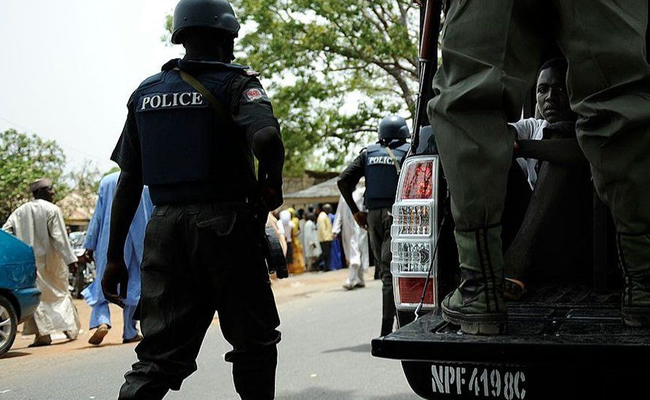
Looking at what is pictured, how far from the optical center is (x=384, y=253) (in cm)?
765

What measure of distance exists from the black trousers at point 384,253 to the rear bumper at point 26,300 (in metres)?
3.38

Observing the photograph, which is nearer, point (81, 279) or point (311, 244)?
point (81, 279)

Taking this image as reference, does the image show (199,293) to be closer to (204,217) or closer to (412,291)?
(204,217)

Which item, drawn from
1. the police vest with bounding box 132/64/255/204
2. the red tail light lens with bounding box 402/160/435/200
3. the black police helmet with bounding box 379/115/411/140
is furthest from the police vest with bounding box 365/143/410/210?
the police vest with bounding box 132/64/255/204

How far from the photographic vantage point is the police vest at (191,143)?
12.1ft

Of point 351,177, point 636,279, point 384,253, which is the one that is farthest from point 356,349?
point 636,279

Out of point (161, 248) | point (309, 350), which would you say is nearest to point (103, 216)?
point (309, 350)

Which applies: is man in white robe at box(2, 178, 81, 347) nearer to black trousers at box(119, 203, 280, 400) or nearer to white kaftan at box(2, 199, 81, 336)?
white kaftan at box(2, 199, 81, 336)

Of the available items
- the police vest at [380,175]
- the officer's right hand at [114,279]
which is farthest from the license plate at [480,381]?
the police vest at [380,175]

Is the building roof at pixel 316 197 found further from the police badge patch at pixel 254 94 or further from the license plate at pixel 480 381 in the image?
the license plate at pixel 480 381

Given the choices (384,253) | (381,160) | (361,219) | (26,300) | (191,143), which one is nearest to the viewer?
(191,143)

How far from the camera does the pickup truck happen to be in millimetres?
2711

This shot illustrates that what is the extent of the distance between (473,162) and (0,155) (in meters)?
24.3

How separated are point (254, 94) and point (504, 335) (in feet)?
4.71
